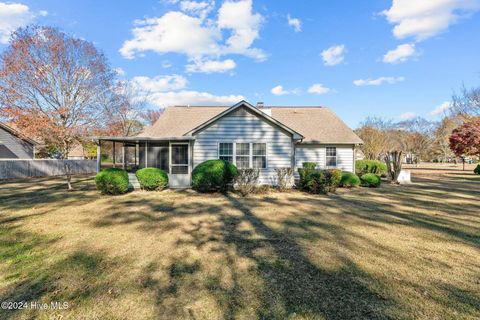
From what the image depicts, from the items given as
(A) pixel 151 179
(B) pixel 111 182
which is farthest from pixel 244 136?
(B) pixel 111 182

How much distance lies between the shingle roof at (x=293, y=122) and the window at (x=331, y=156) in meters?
0.67

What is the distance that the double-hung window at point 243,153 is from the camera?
45.8 feet

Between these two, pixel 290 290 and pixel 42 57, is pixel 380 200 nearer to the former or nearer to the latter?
pixel 290 290

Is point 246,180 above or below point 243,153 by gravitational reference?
below

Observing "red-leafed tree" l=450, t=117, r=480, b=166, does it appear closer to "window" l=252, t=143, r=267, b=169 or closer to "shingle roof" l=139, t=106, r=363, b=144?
"shingle roof" l=139, t=106, r=363, b=144

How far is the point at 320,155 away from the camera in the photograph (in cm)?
1752

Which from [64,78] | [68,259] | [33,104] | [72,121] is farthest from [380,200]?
[33,104]

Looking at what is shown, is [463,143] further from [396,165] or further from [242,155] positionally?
[242,155]

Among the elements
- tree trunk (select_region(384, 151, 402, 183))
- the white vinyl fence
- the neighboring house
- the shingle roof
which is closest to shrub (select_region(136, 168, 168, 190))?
the shingle roof

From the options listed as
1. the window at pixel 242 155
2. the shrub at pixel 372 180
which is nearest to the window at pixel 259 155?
the window at pixel 242 155

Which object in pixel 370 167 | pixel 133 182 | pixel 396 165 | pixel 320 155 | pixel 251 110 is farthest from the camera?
pixel 370 167

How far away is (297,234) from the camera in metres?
6.10

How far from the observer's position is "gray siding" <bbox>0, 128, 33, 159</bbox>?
2191cm

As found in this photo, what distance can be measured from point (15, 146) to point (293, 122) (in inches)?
992
